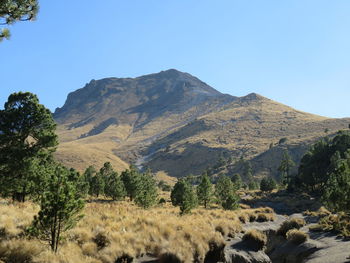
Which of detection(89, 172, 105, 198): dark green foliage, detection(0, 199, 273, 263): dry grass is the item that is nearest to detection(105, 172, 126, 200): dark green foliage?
detection(89, 172, 105, 198): dark green foliage

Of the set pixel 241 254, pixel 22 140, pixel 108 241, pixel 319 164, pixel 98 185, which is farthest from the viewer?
pixel 319 164

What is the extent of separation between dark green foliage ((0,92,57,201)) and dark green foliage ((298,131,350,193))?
6574 cm

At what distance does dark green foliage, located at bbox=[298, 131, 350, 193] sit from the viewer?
73.3 m

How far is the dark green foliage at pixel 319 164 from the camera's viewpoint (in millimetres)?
73281

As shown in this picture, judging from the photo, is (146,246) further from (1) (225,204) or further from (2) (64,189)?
(1) (225,204)

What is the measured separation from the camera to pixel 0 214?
53.3 feet

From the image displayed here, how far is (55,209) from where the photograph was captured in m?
12.8

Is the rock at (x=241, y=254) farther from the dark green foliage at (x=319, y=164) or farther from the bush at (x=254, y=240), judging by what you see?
the dark green foliage at (x=319, y=164)

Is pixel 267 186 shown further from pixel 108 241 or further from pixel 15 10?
pixel 15 10

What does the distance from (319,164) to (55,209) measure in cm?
7583

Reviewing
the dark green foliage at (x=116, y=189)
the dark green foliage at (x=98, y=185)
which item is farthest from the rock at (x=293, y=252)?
→ the dark green foliage at (x=98, y=185)

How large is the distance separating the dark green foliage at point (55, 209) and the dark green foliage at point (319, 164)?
70.6 meters

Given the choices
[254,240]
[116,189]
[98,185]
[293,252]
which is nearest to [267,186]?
[116,189]

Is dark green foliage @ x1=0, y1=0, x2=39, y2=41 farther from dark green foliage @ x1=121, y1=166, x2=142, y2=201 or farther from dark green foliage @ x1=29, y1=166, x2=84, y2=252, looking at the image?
dark green foliage @ x1=121, y1=166, x2=142, y2=201
